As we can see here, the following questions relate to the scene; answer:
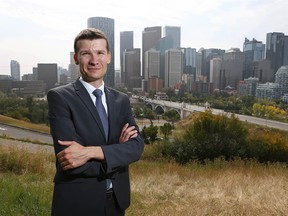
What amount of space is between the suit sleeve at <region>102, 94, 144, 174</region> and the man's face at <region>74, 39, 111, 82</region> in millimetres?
249

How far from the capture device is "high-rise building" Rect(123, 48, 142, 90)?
142288mm

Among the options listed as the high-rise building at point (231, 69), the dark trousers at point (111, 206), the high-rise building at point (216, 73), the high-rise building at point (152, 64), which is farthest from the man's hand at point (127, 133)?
the high-rise building at point (152, 64)

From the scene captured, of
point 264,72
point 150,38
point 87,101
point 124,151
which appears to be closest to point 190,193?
point 124,151

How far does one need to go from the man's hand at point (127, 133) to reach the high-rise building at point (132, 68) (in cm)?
14005

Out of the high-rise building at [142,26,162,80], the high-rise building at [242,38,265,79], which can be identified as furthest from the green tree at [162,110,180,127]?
the high-rise building at [142,26,162,80]

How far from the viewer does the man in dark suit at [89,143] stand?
1506 mm

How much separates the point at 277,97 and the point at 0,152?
332 ft

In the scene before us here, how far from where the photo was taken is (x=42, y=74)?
115 meters

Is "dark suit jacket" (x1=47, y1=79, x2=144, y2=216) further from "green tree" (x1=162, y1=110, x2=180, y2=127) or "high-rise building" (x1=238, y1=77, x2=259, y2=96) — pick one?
"high-rise building" (x1=238, y1=77, x2=259, y2=96)

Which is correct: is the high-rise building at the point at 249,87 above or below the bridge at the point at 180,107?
above

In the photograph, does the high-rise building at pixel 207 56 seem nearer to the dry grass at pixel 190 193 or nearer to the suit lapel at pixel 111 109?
the dry grass at pixel 190 193

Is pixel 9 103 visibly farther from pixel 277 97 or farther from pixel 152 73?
pixel 152 73

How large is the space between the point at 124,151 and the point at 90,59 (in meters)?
0.52

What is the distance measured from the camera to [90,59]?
1630mm
